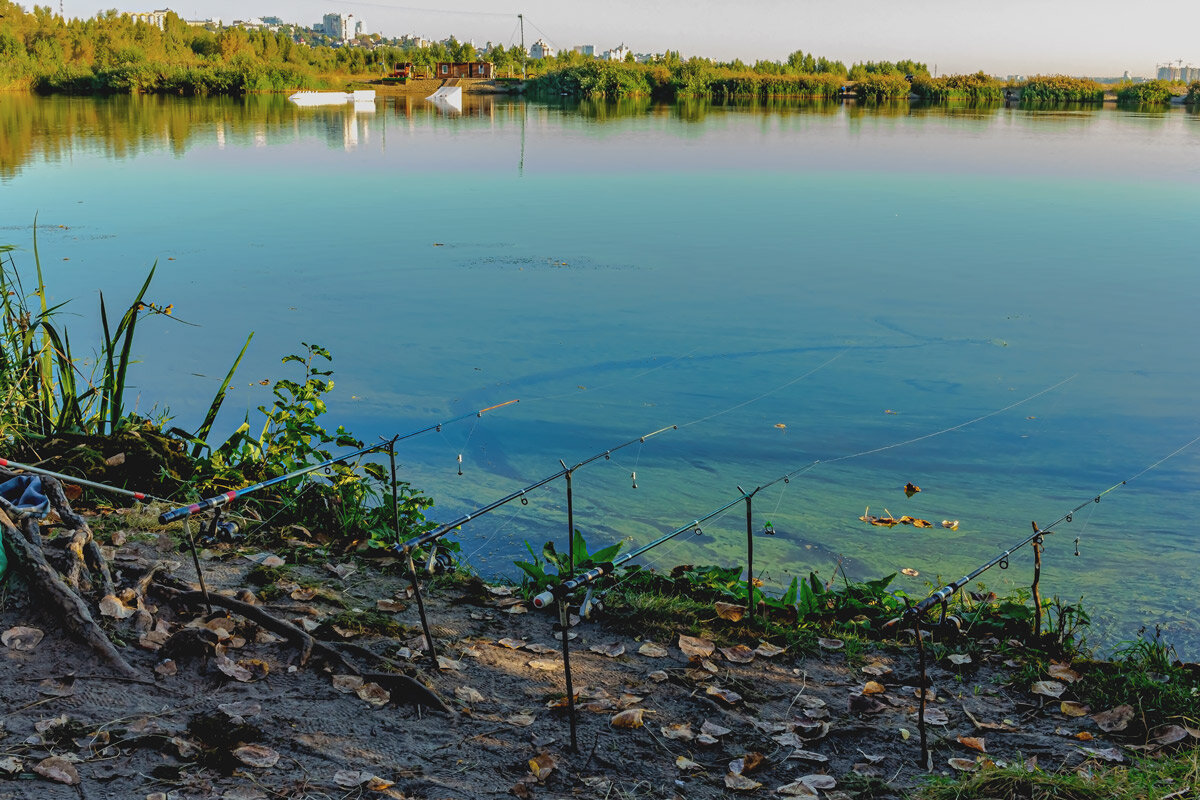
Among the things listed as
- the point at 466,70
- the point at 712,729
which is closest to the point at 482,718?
the point at 712,729

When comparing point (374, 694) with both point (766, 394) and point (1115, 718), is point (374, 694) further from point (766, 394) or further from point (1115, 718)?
point (766, 394)

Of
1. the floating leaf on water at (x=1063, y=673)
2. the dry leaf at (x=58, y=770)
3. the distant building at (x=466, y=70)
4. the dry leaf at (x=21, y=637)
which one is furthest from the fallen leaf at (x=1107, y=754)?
the distant building at (x=466, y=70)

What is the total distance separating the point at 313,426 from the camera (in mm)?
4973

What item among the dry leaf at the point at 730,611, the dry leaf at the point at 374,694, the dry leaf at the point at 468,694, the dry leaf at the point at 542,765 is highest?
the dry leaf at the point at 374,694

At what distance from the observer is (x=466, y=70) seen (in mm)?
66688

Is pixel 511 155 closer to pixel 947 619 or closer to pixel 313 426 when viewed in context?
pixel 313 426

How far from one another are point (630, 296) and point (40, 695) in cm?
797

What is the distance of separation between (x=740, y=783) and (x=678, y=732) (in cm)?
31

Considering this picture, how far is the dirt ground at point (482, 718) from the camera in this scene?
250 cm

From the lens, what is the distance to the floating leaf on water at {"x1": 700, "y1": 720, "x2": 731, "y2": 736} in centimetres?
297

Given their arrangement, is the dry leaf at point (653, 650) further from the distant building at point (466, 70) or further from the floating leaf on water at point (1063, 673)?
the distant building at point (466, 70)

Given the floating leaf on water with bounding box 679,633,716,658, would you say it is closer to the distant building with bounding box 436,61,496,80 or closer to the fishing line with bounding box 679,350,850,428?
→ the fishing line with bounding box 679,350,850,428

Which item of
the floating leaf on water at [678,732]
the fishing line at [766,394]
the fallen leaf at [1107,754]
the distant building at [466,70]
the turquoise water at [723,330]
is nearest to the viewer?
the fallen leaf at [1107,754]

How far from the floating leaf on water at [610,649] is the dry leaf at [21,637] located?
1721mm
